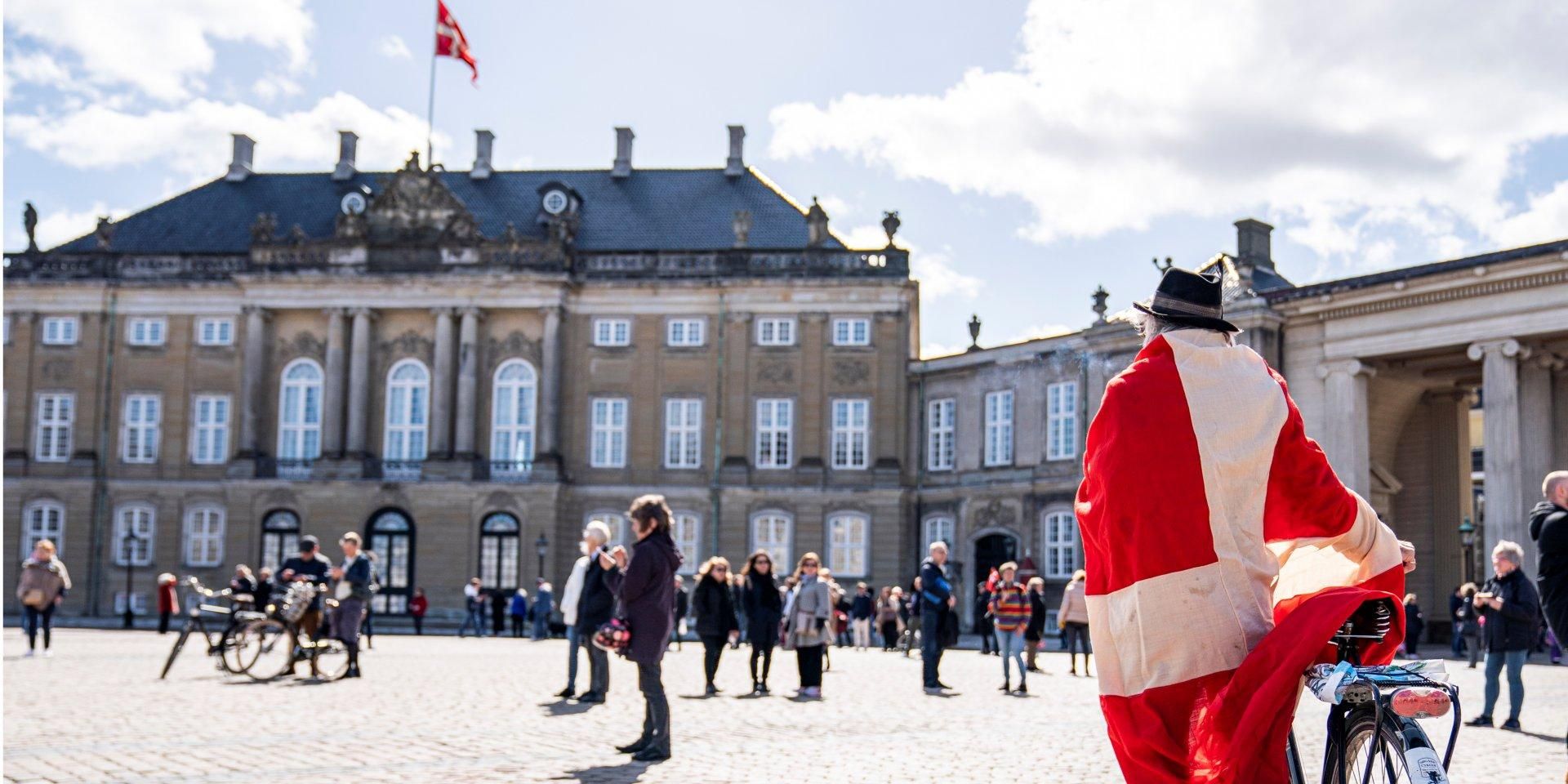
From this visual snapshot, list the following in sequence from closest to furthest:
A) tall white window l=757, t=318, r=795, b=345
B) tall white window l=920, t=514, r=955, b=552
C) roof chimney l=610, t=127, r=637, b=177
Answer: tall white window l=920, t=514, r=955, b=552, tall white window l=757, t=318, r=795, b=345, roof chimney l=610, t=127, r=637, b=177

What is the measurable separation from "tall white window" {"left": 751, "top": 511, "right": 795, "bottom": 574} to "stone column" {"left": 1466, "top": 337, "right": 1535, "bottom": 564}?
22.0 meters

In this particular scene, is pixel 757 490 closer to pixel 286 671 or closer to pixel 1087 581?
pixel 286 671

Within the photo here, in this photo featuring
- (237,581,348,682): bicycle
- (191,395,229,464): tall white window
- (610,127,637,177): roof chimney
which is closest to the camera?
(237,581,348,682): bicycle

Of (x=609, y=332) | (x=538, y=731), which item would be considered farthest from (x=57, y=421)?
(x=538, y=731)

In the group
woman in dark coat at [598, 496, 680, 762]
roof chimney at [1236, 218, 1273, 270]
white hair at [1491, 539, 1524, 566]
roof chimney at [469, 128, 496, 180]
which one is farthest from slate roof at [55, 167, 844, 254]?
woman in dark coat at [598, 496, 680, 762]

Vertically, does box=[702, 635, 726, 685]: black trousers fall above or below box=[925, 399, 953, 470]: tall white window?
below

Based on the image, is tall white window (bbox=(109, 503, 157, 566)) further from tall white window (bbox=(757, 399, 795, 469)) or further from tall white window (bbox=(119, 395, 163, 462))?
tall white window (bbox=(757, 399, 795, 469))

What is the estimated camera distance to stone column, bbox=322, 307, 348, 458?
47.5m

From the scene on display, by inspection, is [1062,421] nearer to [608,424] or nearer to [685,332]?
[685,332]

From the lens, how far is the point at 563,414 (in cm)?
4762

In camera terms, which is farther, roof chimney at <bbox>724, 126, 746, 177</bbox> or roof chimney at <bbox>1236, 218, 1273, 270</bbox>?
roof chimney at <bbox>724, 126, 746, 177</bbox>

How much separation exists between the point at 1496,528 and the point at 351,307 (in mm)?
32951

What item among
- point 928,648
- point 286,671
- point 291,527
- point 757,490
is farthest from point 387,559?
point 928,648

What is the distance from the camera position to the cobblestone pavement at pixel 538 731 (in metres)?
9.73
